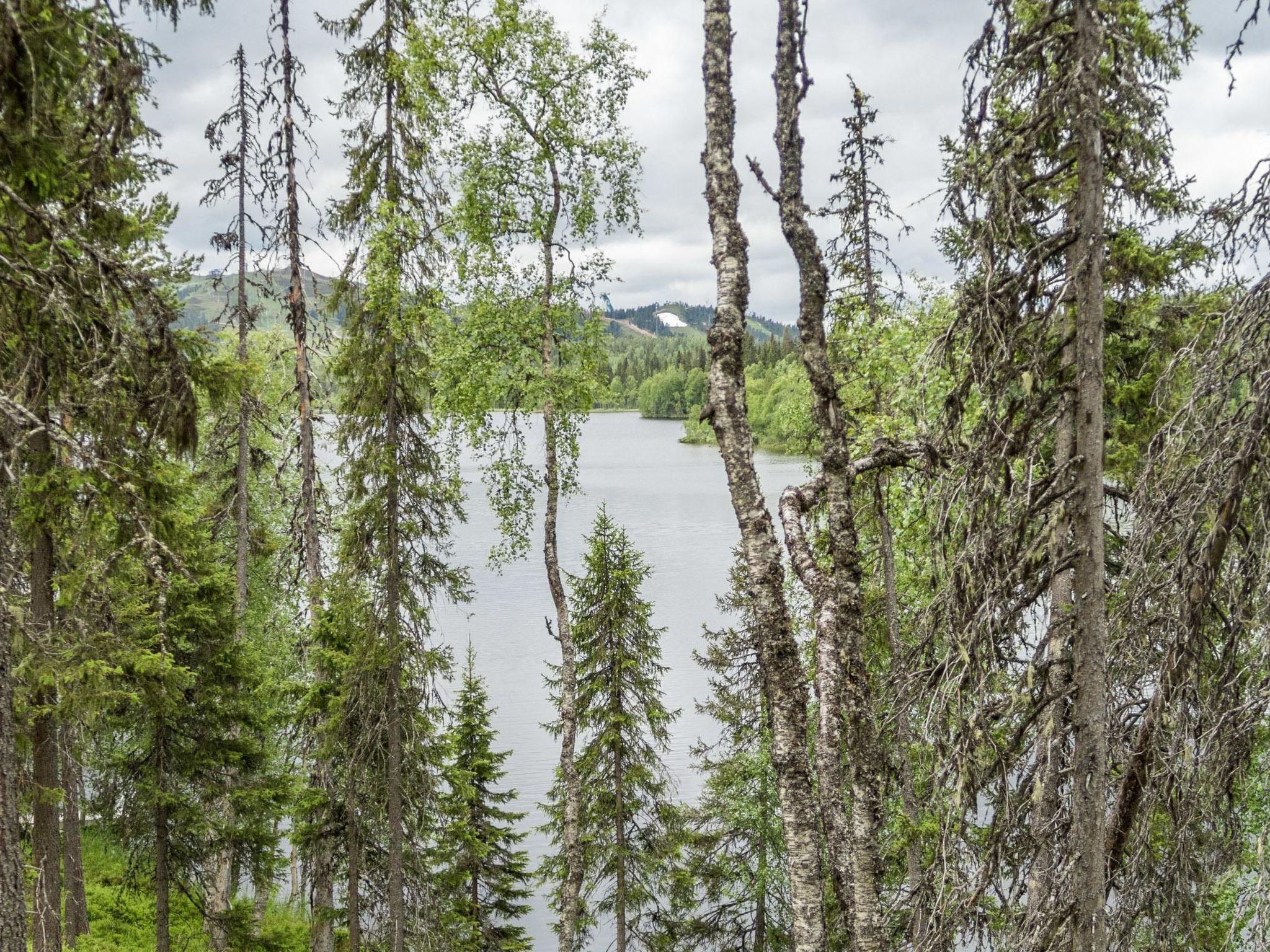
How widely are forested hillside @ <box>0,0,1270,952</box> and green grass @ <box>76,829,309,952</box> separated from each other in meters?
0.15

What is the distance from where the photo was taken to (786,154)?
16.9ft

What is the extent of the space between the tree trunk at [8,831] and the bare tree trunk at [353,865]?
900 centimetres

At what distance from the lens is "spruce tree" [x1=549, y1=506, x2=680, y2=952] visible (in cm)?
1588

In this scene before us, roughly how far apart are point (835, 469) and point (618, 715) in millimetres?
11525

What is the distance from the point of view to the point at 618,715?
1575 cm

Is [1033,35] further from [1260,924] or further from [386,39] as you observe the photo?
[386,39]

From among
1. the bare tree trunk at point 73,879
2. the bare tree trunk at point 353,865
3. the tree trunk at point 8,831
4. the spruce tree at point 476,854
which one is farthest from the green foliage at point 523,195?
the tree trunk at point 8,831

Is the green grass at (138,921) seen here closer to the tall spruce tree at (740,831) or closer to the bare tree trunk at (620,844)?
the bare tree trunk at (620,844)

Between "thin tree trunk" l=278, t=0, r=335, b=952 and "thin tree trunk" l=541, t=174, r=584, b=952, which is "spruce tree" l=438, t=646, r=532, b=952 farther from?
"thin tree trunk" l=541, t=174, r=584, b=952

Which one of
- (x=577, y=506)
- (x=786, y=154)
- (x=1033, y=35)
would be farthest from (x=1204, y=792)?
(x=577, y=506)

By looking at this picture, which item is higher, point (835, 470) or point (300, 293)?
point (300, 293)

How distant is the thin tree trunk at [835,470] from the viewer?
4965 mm

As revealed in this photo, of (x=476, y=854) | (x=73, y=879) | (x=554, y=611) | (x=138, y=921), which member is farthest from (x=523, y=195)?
(x=554, y=611)

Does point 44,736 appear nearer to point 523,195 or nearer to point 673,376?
point 523,195
